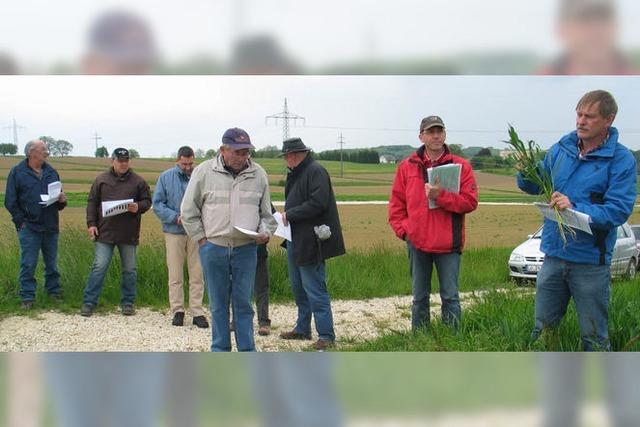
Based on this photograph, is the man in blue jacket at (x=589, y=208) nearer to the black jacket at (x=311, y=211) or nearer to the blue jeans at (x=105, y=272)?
the black jacket at (x=311, y=211)

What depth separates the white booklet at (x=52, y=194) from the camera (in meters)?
5.46

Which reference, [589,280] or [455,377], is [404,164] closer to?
[589,280]

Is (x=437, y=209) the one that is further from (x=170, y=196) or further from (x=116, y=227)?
(x=116, y=227)

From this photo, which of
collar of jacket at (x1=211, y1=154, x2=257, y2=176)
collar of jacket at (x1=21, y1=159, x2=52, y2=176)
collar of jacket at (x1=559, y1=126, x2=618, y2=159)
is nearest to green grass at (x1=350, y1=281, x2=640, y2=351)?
collar of jacket at (x1=559, y1=126, x2=618, y2=159)

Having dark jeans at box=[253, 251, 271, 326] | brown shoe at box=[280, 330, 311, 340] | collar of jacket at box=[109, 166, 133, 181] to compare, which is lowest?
brown shoe at box=[280, 330, 311, 340]

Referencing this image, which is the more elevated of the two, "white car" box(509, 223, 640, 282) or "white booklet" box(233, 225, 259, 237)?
"white booklet" box(233, 225, 259, 237)

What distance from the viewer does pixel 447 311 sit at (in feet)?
14.8

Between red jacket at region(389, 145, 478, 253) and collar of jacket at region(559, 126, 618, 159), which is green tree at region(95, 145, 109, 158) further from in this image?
collar of jacket at region(559, 126, 618, 159)

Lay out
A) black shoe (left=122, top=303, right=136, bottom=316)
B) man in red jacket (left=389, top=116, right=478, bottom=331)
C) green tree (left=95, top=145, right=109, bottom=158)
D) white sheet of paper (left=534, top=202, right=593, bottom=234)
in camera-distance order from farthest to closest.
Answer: black shoe (left=122, top=303, right=136, bottom=316) < green tree (left=95, top=145, right=109, bottom=158) < man in red jacket (left=389, top=116, right=478, bottom=331) < white sheet of paper (left=534, top=202, right=593, bottom=234)

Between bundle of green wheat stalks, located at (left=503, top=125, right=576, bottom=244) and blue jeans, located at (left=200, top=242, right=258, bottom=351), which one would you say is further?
blue jeans, located at (left=200, top=242, right=258, bottom=351)

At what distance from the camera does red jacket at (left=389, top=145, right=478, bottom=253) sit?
441 centimetres

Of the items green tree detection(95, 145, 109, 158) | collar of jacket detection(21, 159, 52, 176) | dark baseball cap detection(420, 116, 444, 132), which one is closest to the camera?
dark baseball cap detection(420, 116, 444, 132)

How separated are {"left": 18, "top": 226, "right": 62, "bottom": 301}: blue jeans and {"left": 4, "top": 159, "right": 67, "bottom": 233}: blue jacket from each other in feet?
0.21

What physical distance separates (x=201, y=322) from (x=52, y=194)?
1475mm
